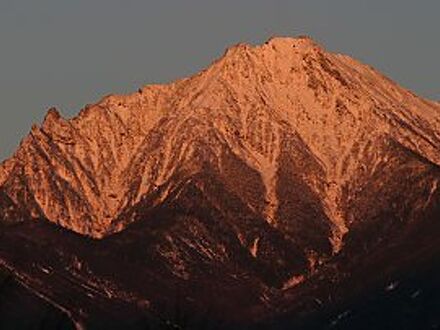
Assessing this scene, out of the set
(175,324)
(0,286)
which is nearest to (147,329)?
(175,324)

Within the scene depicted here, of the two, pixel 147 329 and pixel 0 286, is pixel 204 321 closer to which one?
pixel 147 329

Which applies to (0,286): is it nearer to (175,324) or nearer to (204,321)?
(175,324)

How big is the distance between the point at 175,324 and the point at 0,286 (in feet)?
48.2

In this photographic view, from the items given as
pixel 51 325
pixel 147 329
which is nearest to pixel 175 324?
pixel 147 329

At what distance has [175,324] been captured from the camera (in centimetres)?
17488

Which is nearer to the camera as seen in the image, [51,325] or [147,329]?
[147,329]

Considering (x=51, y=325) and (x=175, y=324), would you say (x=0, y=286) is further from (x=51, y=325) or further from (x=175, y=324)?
(x=51, y=325)

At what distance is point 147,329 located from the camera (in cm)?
17662

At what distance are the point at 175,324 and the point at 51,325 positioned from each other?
27205mm

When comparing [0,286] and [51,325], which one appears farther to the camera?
[51,325]

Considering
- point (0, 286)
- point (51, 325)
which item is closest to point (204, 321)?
point (51, 325)

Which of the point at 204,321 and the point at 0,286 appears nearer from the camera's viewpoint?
the point at 0,286

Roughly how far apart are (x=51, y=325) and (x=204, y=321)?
15068 millimetres

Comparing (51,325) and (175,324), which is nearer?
(175,324)
